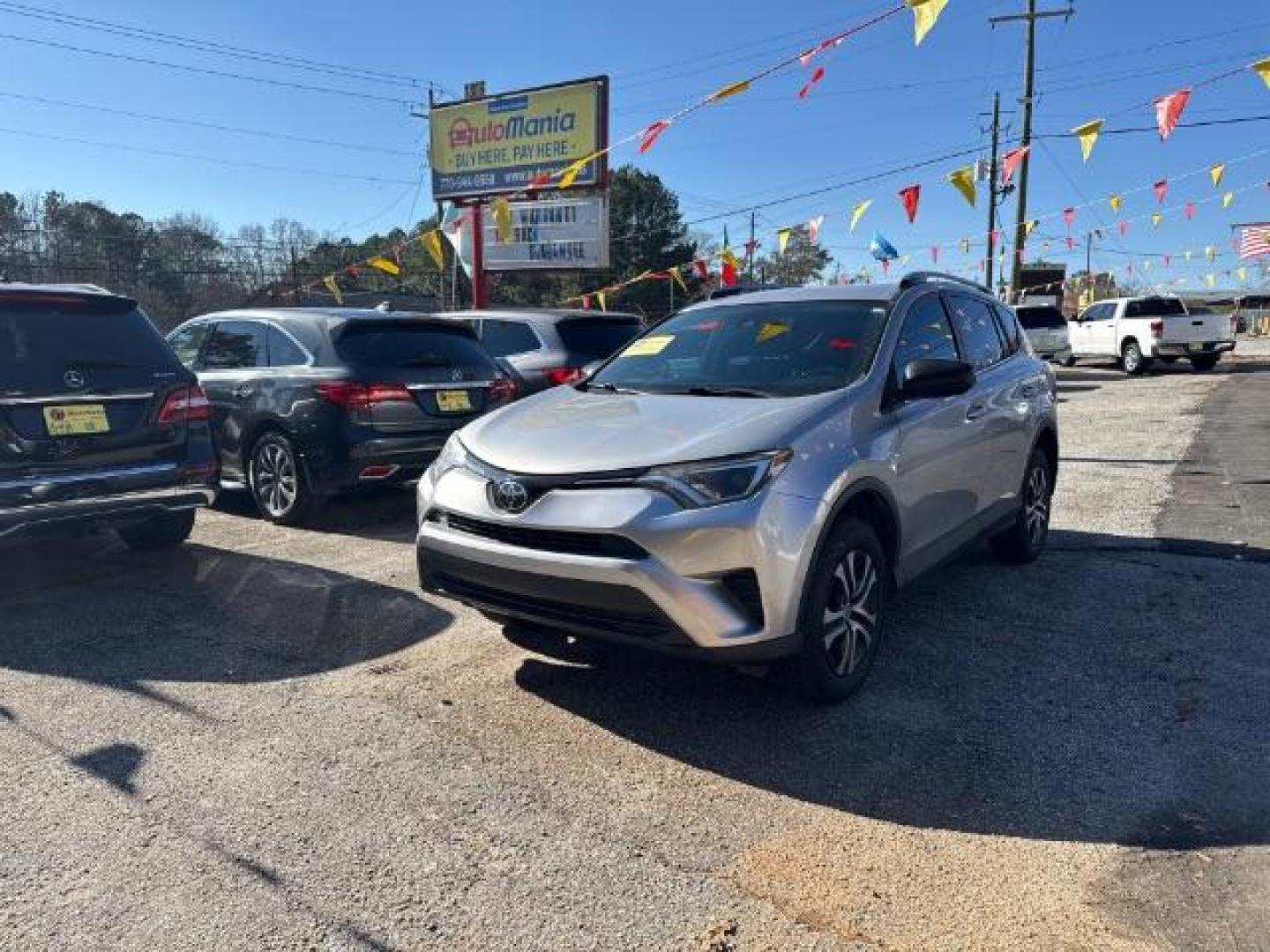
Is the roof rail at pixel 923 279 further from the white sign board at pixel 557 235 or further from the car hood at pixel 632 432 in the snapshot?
the white sign board at pixel 557 235

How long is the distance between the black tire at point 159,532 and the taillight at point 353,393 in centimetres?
121

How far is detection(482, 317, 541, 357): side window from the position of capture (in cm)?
962

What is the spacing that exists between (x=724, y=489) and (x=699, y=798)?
103cm

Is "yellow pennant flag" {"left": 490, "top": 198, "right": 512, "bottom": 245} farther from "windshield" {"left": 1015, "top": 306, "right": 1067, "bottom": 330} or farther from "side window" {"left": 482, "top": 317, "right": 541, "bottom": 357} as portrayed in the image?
"windshield" {"left": 1015, "top": 306, "right": 1067, "bottom": 330}

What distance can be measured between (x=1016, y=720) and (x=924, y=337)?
1935 mm

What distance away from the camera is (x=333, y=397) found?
22.0 ft

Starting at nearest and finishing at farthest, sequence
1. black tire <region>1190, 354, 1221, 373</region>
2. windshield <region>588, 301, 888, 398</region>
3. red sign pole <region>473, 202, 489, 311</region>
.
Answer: windshield <region>588, 301, 888, 398</region> → red sign pole <region>473, 202, 489, 311</region> → black tire <region>1190, 354, 1221, 373</region>

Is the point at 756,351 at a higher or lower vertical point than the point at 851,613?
higher

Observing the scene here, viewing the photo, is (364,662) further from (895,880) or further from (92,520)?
(895,880)

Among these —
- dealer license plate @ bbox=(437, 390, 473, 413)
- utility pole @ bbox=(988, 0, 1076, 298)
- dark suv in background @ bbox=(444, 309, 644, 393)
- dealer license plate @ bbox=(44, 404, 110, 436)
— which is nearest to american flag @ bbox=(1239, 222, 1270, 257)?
utility pole @ bbox=(988, 0, 1076, 298)

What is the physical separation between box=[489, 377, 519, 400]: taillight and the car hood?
3.17 m

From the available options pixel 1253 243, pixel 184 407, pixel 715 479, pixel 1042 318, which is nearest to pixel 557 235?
pixel 184 407

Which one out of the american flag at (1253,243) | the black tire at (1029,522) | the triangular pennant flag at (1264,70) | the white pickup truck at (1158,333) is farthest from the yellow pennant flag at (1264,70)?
the american flag at (1253,243)

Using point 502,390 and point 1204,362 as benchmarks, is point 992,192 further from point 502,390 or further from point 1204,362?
point 502,390
